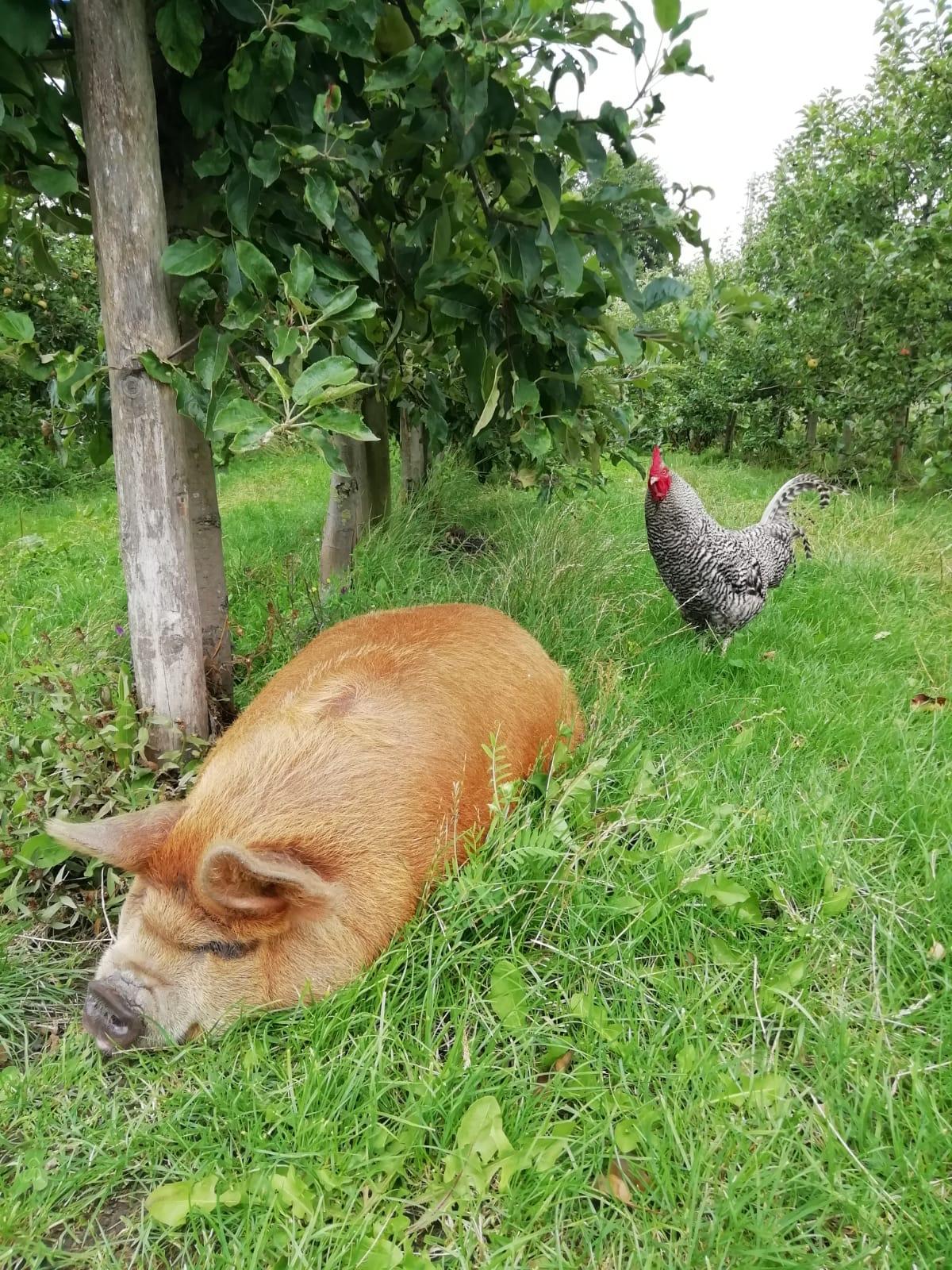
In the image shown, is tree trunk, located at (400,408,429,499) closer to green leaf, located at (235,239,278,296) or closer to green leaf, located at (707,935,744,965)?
green leaf, located at (235,239,278,296)

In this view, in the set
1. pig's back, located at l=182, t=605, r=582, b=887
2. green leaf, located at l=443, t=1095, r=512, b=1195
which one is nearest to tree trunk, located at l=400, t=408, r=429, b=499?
pig's back, located at l=182, t=605, r=582, b=887

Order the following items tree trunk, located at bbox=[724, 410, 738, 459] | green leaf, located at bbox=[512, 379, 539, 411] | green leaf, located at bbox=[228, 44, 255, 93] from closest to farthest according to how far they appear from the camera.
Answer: green leaf, located at bbox=[228, 44, 255, 93]
green leaf, located at bbox=[512, 379, 539, 411]
tree trunk, located at bbox=[724, 410, 738, 459]

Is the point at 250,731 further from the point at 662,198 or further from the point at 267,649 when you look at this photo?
the point at 662,198

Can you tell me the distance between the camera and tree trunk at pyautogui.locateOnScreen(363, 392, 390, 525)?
15.4ft

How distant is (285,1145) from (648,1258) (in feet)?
2.57

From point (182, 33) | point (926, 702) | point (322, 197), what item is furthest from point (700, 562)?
point (182, 33)

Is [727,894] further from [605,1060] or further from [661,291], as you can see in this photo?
[661,291]

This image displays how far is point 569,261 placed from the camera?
182 cm

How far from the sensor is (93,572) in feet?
18.1

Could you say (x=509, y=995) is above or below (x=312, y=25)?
below

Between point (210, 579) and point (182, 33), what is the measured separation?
6.03ft

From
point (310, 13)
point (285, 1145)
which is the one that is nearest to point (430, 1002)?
point (285, 1145)

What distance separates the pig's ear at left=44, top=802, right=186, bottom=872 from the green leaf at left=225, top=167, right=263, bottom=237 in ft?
5.06

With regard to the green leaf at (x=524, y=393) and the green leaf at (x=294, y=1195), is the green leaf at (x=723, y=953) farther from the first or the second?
the green leaf at (x=524, y=393)
